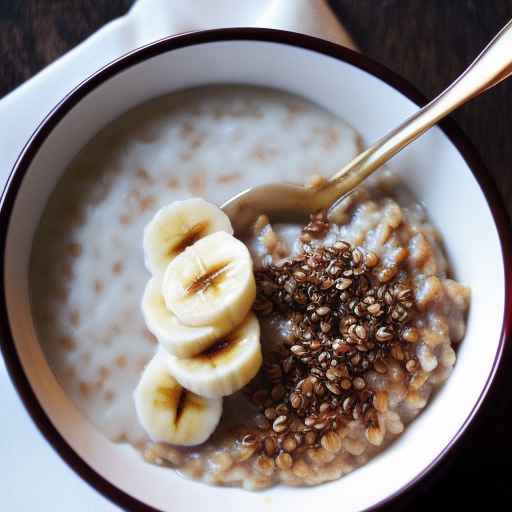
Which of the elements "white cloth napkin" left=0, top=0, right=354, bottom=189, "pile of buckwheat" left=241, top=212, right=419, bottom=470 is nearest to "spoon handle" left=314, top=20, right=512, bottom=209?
"pile of buckwheat" left=241, top=212, right=419, bottom=470

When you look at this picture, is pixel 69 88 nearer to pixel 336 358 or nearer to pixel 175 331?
pixel 175 331

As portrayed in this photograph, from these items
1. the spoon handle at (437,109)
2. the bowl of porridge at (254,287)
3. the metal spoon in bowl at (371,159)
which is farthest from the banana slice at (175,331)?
the spoon handle at (437,109)

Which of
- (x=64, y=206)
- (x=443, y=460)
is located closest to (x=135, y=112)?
(x=64, y=206)

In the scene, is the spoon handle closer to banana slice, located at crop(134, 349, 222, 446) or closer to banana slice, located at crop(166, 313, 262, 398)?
banana slice, located at crop(166, 313, 262, 398)

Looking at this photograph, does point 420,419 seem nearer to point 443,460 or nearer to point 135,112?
point 443,460

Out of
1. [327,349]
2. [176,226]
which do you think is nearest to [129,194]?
[176,226]
